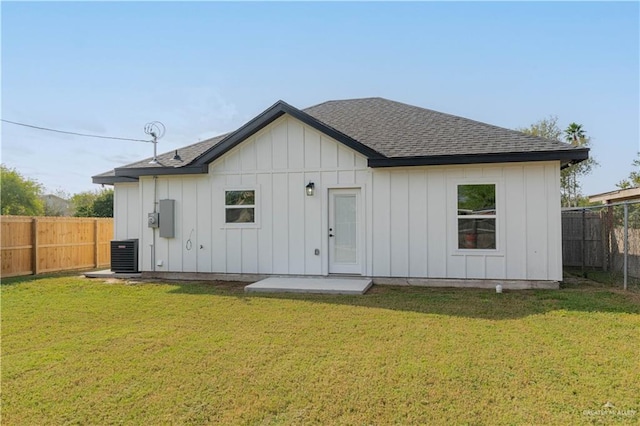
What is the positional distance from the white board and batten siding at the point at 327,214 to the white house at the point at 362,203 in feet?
0.08

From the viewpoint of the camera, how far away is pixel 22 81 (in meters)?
12.6

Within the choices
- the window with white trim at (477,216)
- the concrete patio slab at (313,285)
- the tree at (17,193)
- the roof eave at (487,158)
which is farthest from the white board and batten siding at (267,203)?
the tree at (17,193)

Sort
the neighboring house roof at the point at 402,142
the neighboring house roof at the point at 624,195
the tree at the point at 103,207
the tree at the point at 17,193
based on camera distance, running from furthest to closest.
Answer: the tree at the point at 17,193 → the tree at the point at 103,207 → the neighboring house roof at the point at 624,195 → the neighboring house roof at the point at 402,142

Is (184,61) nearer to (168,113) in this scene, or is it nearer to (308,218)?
(168,113)

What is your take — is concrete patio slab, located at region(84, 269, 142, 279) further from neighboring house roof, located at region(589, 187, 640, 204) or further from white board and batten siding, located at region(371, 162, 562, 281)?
neighboring house roof, located at region(589, 187, 640, 204)

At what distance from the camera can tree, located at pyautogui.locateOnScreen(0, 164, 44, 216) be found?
2530cm

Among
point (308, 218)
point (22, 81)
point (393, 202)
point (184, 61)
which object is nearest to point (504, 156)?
point (393, 202)

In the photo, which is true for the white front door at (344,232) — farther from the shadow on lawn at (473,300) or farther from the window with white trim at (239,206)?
the window with white trim at (239,206)

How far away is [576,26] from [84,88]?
15.4 meters

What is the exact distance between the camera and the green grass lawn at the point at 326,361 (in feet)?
9.17

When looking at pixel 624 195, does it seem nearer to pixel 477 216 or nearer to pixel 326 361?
pixel 477 216

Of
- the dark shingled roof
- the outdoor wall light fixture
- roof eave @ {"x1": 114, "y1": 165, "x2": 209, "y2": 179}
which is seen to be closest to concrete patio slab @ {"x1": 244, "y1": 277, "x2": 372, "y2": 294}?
the outdoor wall light fixture

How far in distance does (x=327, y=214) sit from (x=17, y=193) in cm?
2726

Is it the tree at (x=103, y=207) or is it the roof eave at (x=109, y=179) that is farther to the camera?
the tree at (x=103, y=207)
